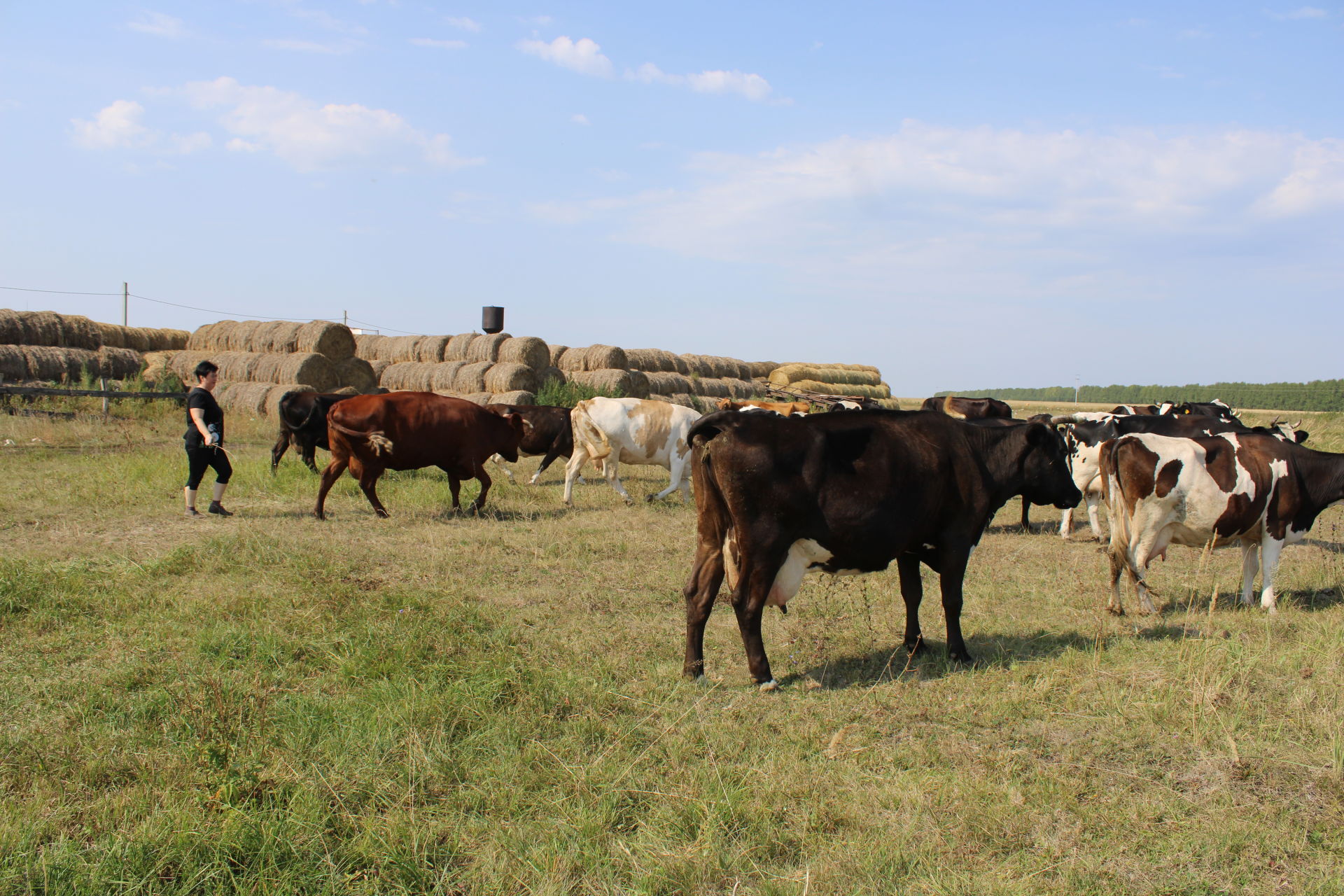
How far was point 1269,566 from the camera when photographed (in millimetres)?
7418

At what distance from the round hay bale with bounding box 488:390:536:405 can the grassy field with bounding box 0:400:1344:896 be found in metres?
12.1

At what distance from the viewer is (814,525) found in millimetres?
5301

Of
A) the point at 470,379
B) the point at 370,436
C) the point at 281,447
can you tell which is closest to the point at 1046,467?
the point at 370,436

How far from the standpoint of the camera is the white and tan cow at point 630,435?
43.2ft

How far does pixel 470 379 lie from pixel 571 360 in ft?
17.7

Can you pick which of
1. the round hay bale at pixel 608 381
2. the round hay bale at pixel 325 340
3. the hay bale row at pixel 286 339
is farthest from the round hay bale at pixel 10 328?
the round hay bale at pixel 608 381

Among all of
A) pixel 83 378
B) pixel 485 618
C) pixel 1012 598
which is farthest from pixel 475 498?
pixel 83 378

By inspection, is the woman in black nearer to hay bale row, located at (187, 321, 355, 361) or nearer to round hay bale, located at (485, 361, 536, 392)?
round hay bale, located at (485, 361, 536, 392)

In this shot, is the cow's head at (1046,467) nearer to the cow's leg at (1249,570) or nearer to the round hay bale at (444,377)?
the cow's leg at (1249,570)

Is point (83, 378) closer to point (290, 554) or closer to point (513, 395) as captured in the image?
point (513, 395)

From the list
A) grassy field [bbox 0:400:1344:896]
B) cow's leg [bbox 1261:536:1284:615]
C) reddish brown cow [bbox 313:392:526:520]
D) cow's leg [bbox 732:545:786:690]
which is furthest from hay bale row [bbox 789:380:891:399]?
cow's leg [bbox 732:545:786:690]

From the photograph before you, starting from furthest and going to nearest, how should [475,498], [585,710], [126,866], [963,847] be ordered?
[475,498] → [585,710] → [963,847] → [126,866]

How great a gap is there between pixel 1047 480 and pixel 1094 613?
62.2 inches

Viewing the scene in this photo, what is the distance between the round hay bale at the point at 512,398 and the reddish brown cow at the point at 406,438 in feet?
26.7
